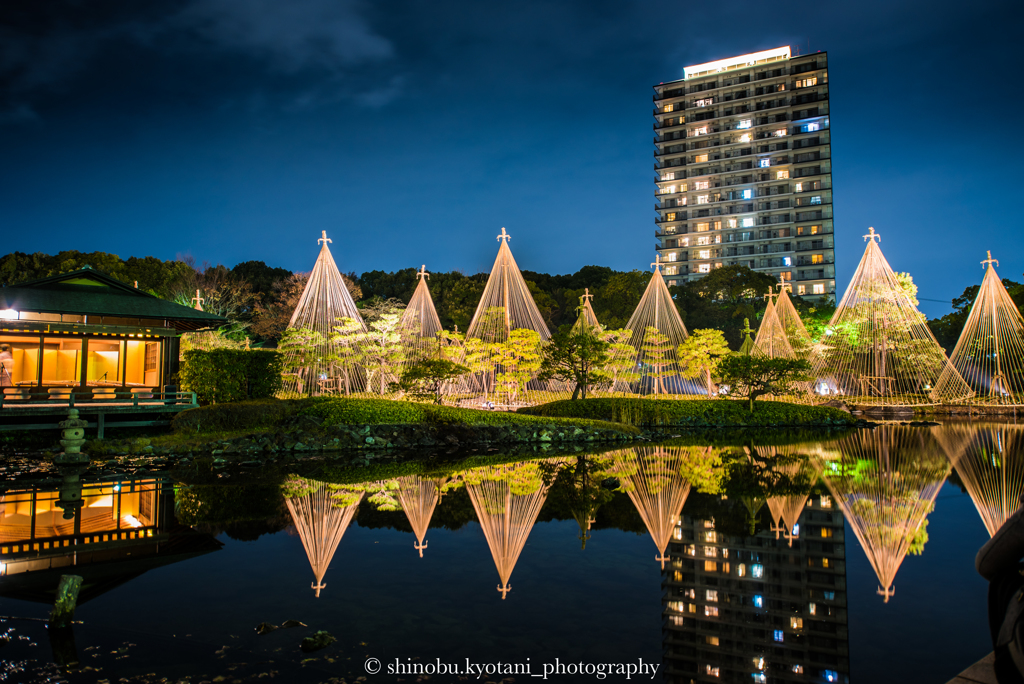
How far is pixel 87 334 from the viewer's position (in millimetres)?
14758

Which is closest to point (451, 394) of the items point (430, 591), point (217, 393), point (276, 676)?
point (217, 393)

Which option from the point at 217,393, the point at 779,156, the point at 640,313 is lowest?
the point at 217,393

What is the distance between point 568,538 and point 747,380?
14924mm

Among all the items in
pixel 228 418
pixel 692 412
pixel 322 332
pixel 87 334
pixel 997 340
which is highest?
pixel 997 340

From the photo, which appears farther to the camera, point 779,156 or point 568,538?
point 779,156

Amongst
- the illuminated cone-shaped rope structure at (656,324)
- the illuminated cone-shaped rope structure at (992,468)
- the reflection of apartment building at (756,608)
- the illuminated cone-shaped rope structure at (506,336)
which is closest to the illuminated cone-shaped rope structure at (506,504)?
the reflection of apartment building at (756,608)

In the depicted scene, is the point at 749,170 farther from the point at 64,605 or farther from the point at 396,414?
the point at 64,605

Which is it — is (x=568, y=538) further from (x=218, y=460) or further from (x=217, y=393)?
(x=217, y=393)

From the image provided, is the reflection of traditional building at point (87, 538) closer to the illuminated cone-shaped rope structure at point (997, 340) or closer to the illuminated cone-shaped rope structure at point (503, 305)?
the illuminated cone-shaped rope structure at point (503, 305)

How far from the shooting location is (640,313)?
23.9 metres

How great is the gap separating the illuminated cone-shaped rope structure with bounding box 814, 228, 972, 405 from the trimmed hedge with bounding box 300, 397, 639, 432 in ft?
48.2

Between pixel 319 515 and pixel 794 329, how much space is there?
26.4m

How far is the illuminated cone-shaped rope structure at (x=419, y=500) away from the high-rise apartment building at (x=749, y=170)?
56838 millimetres

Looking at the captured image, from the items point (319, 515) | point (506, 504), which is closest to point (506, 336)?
point (506, 504)
